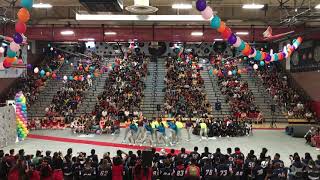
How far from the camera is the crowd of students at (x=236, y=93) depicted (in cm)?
2711

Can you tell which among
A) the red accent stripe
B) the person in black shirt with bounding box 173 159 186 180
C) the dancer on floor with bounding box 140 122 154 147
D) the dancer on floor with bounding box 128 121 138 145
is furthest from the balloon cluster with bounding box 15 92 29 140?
the person in black shirt with bounding box 173 159 186 180

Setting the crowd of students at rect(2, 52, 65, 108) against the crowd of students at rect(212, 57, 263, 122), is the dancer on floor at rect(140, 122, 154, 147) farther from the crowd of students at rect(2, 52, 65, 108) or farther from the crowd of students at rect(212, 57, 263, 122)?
the crowd of students at rect(2, 52, 65, 108)

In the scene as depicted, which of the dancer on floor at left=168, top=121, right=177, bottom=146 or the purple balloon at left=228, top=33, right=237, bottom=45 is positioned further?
the dancer on floor at left=168, top=121, right=177, bottom=146

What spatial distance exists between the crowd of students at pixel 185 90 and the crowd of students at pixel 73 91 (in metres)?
6.81

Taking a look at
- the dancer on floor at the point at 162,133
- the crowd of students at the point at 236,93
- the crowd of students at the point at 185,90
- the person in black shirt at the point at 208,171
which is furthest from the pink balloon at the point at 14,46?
the crowd of students at the point at 236,93

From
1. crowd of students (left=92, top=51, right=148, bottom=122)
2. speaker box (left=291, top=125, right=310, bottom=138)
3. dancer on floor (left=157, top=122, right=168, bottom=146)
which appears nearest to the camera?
dancer on floor (left=157, top=122, right=168, bottom=146)

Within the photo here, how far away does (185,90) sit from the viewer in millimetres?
30000

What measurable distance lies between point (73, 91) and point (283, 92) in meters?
18.1

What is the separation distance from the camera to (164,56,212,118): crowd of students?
90.5ft

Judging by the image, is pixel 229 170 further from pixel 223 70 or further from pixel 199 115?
pixel 223 70

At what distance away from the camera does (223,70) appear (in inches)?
1262

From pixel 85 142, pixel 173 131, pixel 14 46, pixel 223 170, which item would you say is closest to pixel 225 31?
pixel 223 170

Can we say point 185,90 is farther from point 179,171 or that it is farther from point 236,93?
point 179,171

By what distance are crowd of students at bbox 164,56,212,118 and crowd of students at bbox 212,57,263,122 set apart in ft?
6.21
